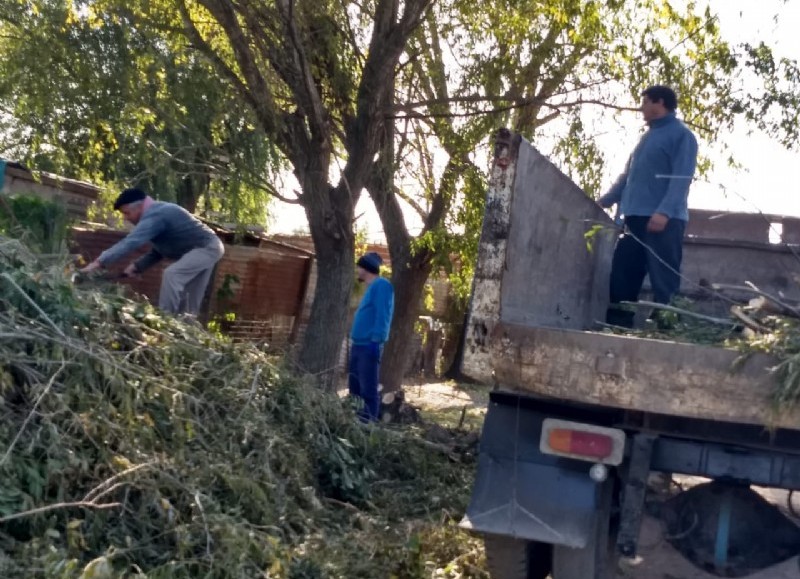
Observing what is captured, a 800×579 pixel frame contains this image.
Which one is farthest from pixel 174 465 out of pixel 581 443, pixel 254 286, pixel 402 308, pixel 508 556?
pixel 402 308

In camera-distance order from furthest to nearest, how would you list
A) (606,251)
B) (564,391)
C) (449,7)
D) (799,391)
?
1. (449,7)
2. (606,251)
3. (564,391)
4. (799,391)

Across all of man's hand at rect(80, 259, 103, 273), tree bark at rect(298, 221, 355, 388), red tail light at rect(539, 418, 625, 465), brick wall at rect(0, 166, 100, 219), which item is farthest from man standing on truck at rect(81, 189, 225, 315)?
red tail light at rect(539, 418, 625, 465)

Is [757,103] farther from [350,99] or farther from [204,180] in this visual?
[204,180]

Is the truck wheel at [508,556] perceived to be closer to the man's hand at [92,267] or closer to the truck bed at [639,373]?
the truck bed at [639,373]

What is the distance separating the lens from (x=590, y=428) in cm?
428

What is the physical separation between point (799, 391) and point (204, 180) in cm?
881

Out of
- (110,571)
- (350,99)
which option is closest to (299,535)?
(110,571)

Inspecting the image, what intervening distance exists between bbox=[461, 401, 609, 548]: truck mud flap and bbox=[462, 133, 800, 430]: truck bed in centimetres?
27

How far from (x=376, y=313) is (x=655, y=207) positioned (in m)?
3.60

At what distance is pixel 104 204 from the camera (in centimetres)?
1112

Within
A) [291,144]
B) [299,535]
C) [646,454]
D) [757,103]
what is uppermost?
[757,103]

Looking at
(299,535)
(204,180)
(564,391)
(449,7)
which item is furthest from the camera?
(204,180)

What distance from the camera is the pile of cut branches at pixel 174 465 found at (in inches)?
166

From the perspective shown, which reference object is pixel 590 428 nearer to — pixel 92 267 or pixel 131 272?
pixel 92 267
